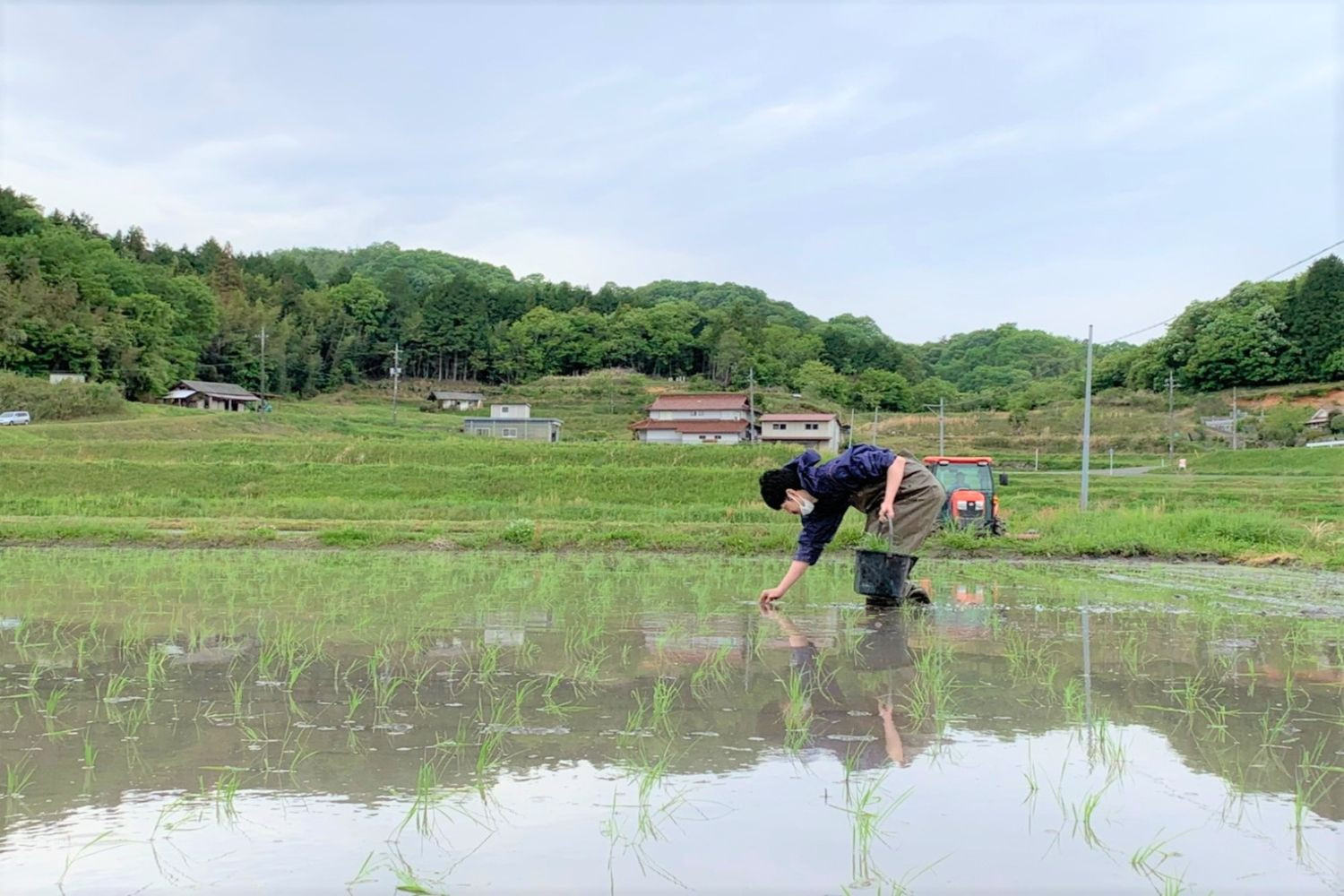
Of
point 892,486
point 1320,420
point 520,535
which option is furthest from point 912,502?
point 1320,420

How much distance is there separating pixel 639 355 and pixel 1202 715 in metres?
80.3

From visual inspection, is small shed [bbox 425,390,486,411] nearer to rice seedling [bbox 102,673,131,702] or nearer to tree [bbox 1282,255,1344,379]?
tree [bbox 1282,255,1344,379]

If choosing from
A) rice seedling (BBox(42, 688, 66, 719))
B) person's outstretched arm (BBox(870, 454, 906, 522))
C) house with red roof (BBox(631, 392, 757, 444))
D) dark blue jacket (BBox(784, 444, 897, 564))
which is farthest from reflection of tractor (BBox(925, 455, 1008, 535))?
house with red roof (BBox(631, 392, 757, 444))

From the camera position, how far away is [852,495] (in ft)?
20.2

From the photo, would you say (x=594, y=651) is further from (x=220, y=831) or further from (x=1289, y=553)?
(x=1289, y=553)

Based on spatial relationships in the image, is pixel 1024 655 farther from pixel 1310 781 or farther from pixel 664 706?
pixel 664 706

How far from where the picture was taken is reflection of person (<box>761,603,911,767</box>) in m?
3.37

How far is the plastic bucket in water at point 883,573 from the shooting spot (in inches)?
257

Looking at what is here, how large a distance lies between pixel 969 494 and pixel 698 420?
138 feet

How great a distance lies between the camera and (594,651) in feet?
16.3

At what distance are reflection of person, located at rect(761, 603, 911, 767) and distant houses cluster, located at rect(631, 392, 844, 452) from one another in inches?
1779

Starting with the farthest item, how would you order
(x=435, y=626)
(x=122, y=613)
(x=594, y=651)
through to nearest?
(x=122, y=613), (x=435, y=626), (x=594, y=651)

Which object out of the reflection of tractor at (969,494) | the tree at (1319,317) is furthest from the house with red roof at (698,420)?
the reflection of tractor at (969,494)

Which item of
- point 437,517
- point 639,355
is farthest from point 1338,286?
point 437,517
